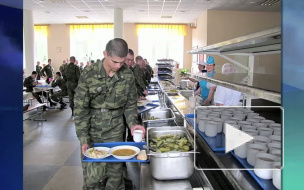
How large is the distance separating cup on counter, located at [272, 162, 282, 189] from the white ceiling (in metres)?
7.57

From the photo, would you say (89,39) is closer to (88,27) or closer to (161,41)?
(88,27)

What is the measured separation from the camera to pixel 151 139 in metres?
1.86

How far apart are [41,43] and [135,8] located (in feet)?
Answer: 20.9

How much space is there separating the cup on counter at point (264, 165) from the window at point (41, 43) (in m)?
13.1

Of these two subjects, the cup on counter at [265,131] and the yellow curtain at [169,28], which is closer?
the cup on counter at [265,131]

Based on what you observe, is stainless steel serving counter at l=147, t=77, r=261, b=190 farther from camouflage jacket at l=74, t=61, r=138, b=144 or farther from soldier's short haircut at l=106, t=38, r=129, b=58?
soldier's short haircut at l=106, t=38, r=129, b=58

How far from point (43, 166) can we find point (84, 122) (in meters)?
1.80

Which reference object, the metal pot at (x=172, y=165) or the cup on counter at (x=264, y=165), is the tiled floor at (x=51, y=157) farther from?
the cup on counter at (x=264, y=165)

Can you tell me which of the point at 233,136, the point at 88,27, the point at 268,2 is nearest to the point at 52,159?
the point at 233,136

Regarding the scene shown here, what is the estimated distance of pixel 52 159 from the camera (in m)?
3.68

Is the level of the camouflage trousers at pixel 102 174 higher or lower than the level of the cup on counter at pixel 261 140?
lower

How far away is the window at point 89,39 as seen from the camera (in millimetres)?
12430

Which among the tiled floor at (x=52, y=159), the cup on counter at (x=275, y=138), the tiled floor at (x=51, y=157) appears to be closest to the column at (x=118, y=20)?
the tiled floor at (x=51, y=157)

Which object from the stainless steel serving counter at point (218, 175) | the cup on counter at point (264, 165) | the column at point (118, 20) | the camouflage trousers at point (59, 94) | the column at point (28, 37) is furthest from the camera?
the column at point (28, 37)
